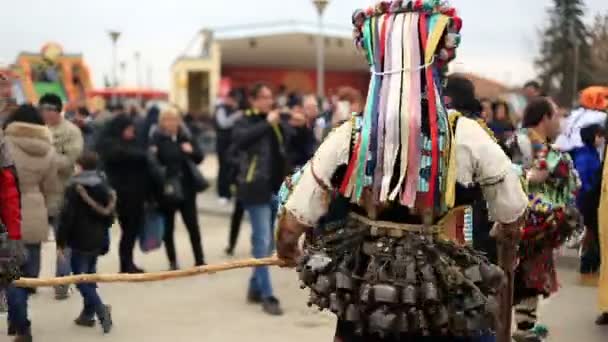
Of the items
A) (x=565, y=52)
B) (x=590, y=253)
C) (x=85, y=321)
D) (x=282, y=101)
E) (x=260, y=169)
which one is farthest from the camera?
(x=282, y=101)

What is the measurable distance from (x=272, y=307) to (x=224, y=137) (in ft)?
21.6

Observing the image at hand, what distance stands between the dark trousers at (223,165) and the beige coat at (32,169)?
615cm

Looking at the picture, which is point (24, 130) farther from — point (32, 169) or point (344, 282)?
point (344, 282)

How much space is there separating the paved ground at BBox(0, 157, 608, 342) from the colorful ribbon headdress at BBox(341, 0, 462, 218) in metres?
3.12

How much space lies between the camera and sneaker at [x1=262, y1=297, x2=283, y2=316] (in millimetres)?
6832

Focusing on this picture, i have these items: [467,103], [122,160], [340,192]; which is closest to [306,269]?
[340,192]

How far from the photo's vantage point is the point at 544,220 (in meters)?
5.23

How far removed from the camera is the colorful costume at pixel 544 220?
524 cm

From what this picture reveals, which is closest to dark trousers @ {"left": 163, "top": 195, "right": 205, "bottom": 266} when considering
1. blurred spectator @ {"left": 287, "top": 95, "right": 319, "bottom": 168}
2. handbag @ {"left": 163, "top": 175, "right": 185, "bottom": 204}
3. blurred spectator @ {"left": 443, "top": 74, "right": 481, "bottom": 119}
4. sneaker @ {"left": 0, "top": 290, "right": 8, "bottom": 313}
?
handbag @ {"left": 163, "top": 175, "right": 185, "bottom": 204}

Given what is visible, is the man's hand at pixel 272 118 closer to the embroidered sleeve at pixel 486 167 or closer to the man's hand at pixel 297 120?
the man's hand at pixel 297 120

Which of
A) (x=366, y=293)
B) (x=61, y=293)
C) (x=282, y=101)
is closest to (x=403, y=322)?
(x=366, y=293)

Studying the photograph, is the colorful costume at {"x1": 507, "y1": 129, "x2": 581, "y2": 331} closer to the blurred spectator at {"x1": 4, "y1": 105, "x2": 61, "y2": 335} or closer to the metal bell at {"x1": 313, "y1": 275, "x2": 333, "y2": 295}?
the metal bell at {"x1": 313, "y1": 275, "x2": 333, "y2": 295}

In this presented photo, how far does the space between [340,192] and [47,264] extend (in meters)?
6.45

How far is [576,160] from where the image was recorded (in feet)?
26.6
